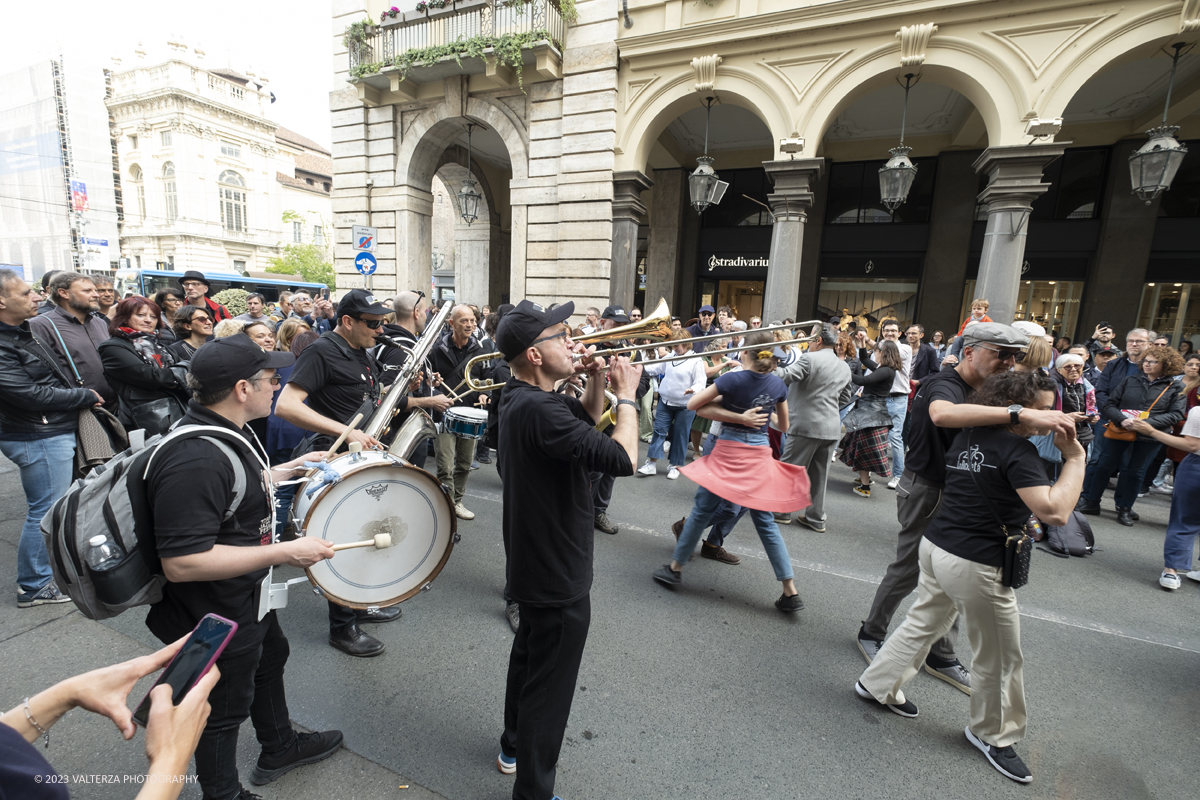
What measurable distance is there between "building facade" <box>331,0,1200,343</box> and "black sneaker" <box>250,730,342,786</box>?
31.5ft

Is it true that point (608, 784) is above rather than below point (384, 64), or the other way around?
below

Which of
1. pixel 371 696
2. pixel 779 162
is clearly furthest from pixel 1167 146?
pixel 371 696

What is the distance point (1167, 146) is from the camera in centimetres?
711

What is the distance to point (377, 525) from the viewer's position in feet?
8.52

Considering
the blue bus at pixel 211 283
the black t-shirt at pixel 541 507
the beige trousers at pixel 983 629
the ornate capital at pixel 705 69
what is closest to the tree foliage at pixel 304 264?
the blue bus at pixel 211 283

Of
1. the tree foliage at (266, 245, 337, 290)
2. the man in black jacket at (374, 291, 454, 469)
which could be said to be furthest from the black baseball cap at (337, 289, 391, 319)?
the tree foliage at (266, 245, 337, 290)

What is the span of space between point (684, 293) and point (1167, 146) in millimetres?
9499

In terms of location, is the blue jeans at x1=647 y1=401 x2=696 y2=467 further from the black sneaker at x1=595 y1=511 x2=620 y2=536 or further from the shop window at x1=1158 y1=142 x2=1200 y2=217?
the shop window at x1=1158 y1=142 x2=1200 y2=217

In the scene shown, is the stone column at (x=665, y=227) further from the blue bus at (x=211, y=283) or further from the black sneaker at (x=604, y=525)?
the blue bus at (x=211, y=283)

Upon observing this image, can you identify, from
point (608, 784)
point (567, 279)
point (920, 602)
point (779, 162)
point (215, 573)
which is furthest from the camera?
point (567, 279)

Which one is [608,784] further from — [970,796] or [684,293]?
[684,293]

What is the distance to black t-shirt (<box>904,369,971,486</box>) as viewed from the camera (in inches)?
115

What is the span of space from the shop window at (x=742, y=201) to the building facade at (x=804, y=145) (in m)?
0.06

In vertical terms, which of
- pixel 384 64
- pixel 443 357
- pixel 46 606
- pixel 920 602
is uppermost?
pixel 384 64
